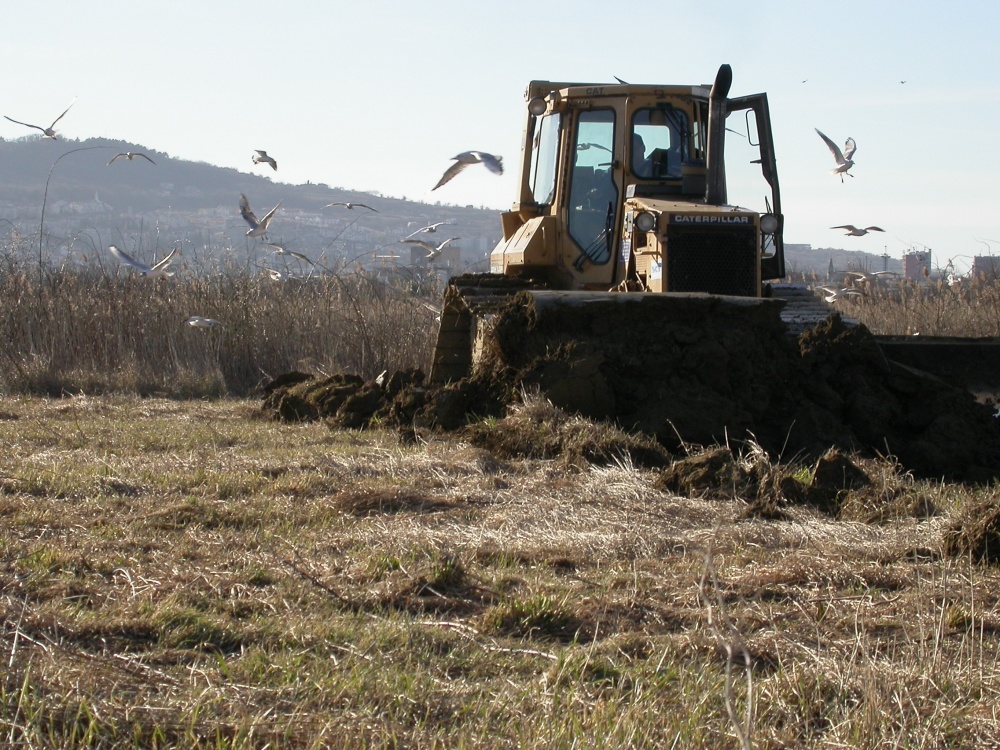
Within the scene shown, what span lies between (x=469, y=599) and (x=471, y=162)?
8.09m

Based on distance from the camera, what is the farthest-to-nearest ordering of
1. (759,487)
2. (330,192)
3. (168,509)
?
(330,192), (759,487), (168,509)

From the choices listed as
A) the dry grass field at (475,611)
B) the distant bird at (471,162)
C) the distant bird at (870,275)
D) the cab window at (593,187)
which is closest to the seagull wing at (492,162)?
the distant bird at (471,162)

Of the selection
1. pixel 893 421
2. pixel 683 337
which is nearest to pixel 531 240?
pixel 683 337

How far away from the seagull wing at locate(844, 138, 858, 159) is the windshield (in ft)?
7.00

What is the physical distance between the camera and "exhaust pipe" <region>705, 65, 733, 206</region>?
8.67 metres

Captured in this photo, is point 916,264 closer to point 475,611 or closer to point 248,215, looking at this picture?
point 248,215

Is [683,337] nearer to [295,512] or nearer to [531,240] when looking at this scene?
[531,240]

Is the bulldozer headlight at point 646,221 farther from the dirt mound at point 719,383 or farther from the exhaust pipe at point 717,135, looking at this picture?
the dirt mound at point 719,383

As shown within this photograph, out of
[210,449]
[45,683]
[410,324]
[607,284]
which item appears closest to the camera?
[45,683]

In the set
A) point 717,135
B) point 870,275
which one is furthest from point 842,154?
point 870,275

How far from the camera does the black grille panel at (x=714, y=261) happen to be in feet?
27.9

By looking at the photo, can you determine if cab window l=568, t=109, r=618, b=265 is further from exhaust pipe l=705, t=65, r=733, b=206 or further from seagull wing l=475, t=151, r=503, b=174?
seagull wing l=475, t=151, r=503, b=174

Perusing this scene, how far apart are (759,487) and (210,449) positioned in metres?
3.63

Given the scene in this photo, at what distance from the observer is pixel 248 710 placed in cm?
290
